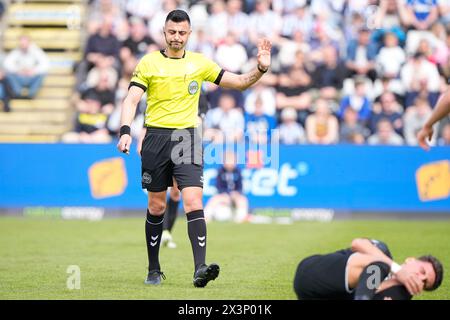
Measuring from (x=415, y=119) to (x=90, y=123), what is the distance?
6.77 metres

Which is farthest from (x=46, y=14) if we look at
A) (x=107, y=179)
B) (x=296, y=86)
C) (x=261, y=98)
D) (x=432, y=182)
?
(x=432, y=182)

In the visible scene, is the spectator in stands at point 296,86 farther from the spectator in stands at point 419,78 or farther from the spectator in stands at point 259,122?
the spectator in stands at point 419,78

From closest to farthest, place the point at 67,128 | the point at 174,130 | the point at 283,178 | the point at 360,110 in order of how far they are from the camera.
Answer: the point at 174,130
the point at 283,178
the point at 360,110
the point at 67,128

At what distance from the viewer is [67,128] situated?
904 inches

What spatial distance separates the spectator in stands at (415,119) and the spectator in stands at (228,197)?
3.89m

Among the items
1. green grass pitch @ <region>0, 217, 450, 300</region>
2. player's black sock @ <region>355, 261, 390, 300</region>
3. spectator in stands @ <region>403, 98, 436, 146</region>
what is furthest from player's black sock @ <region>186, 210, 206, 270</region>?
spectator in stands @ <region>403, 98, 436, 146</region>

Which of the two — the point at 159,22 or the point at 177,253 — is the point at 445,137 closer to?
the point at 159,22

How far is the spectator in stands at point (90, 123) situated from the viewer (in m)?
21.1

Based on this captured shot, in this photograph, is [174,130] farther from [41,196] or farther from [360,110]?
[360,110]

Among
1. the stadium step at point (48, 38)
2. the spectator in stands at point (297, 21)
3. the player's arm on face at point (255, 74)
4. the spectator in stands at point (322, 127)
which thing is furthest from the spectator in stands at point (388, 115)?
the player's arm on face at point (255, 74)

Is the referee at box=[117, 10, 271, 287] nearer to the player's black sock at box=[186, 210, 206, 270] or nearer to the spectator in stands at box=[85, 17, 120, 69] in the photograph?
the player's black sock at box=[186, 210, 206, 270]

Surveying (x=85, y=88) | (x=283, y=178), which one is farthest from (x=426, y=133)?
(x=85, y=88)
